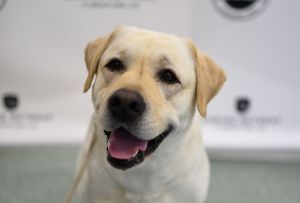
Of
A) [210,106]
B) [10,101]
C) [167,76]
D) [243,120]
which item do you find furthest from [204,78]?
[10,101]

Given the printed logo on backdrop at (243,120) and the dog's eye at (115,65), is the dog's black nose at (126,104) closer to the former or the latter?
the dog's eye at (115,65)

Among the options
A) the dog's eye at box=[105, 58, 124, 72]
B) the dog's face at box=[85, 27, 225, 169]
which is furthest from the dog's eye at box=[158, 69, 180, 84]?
the dog's eye at box=[105, 58, 124, 72]

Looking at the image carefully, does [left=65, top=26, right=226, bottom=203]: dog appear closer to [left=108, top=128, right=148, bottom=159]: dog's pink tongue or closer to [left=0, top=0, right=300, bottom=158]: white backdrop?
[left=108, top=128, right=148, bottom=159]: dog's pink tongue

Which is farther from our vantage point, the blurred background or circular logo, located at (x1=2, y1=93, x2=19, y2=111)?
circular logo, located at (x1=2, y1=93, x2=19, y2=111)

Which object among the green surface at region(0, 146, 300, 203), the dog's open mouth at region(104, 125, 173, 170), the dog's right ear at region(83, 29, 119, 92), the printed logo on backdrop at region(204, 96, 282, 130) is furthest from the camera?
the printed logo on backdrop at region(204, 96, 282, 130)

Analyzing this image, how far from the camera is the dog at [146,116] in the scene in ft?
4.06

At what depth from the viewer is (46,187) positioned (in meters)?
2.19

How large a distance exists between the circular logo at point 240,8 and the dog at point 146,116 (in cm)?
86

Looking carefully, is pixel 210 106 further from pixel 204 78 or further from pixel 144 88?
pixel 144 88

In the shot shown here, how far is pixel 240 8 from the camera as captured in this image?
7.41 feet

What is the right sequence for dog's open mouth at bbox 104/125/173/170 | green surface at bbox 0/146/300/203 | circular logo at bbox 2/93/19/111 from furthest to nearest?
circular logo at bbox 2/93/19/111 < green surface at bbox 0/146/300/203 < dog's open mouth at bbox 104/125/173/170

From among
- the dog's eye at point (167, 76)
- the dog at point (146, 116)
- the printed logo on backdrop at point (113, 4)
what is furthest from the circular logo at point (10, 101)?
the dog's eye at point (167, 76)

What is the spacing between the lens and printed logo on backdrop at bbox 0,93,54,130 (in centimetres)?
236

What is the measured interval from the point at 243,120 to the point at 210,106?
0.21 meters
